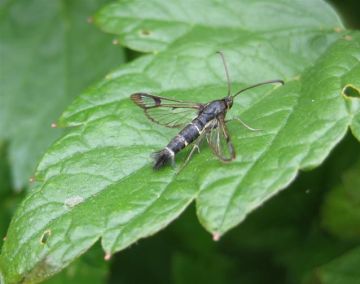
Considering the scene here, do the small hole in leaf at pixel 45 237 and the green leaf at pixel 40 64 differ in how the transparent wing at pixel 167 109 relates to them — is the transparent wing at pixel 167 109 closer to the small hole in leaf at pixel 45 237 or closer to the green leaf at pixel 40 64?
the small hole in leaf at pixel 45 237

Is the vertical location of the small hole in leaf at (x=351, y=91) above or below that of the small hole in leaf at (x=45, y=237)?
below

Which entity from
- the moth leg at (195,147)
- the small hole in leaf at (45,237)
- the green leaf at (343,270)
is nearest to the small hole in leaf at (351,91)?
the moth leg at (195,147)

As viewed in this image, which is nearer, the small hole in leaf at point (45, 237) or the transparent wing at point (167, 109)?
the small hole in leaf at point (45, 237)

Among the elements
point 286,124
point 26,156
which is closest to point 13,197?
point 26,156

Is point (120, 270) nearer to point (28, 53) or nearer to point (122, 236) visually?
point (28, 53)

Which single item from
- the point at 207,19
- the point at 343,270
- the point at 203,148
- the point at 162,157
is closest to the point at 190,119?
the point at 203,148

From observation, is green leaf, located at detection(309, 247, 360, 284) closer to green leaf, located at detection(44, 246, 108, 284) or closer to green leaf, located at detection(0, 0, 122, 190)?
green leaf, located at detection(44, 246, 108, 284)

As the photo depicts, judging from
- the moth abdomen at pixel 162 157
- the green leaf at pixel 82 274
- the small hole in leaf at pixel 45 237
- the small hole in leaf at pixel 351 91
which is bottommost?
the green leaf at pixel 82 274

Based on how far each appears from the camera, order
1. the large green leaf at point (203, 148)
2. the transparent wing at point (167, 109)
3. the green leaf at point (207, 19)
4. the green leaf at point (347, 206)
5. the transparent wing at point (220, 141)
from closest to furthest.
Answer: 1. the large green leaf at point (203, 148)
2. the transparent wing at point (220, 141)
3. the transparent wing at point (167, 109)
4. the green leaf at point (207, 19)
5. the green leaf at point (347, 206)
